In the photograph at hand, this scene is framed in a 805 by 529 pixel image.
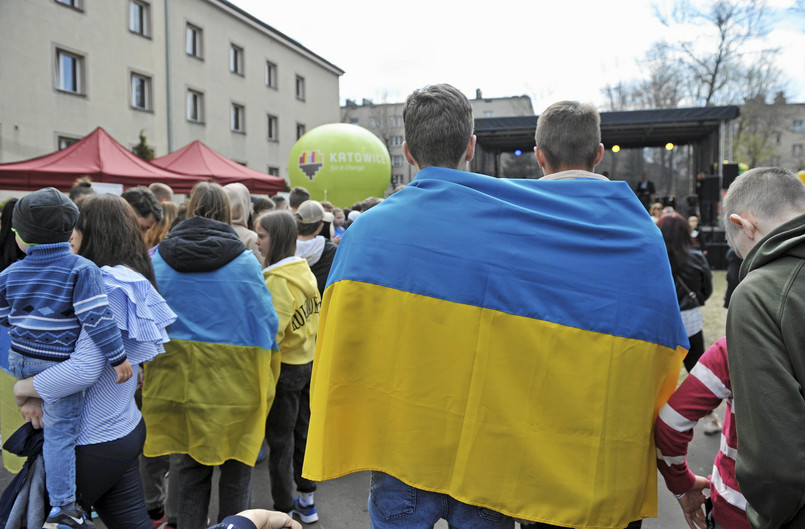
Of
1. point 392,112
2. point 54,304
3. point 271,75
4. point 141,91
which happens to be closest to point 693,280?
point 54,304

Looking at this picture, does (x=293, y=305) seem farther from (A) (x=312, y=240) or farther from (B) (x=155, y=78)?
(B) (x=155, y=78)

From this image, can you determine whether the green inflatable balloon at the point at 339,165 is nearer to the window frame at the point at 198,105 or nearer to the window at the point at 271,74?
the window frame at the point at 198,105

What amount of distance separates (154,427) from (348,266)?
2.04 meters

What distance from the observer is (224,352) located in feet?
9.75

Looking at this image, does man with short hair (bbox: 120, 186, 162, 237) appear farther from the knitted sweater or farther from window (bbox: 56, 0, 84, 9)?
window (bbox: 56, 0, 84, 9)

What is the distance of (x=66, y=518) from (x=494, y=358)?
1890 millimetres

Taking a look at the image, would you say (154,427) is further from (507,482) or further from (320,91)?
(320,91)

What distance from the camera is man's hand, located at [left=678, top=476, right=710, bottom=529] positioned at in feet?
6.10

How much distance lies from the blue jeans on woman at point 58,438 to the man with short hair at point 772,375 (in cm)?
243

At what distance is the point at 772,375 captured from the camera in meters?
1.32

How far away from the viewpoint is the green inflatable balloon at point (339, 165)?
16.0 metres

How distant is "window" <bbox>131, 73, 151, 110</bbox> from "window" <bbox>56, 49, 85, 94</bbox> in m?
2.21

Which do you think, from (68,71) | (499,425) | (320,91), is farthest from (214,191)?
(320,91)

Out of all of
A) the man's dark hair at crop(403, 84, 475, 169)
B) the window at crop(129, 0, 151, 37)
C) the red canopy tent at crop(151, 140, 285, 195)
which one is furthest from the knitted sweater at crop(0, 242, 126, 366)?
the window at crop(129, 0, 151, 37)
